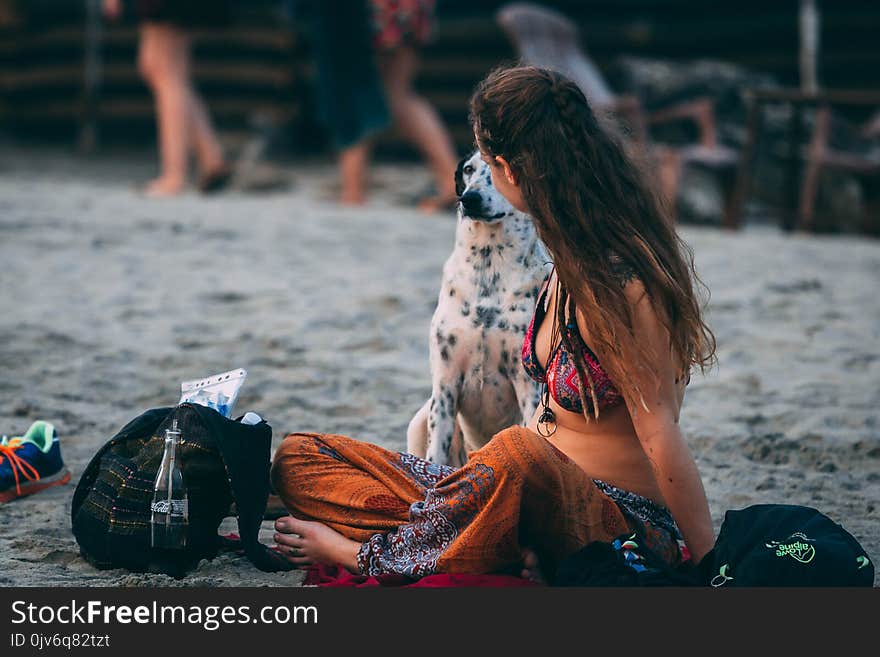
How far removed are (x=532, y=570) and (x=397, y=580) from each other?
1.08 feet

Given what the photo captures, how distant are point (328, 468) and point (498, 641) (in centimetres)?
81

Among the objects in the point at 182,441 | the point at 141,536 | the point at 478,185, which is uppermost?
the point at 478,185

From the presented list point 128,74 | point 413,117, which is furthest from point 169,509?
point 128,74

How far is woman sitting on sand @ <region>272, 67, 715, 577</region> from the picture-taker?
109 inches

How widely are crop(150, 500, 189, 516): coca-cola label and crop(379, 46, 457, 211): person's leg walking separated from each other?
17.6ft

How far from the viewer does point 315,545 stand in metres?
3.09

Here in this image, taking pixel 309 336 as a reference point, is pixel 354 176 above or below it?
above

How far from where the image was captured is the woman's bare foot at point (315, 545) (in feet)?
10.0

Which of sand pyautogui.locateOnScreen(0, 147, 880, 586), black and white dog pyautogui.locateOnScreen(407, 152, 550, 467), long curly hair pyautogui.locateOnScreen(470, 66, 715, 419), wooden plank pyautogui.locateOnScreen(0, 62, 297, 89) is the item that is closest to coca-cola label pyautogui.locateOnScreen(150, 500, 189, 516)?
sand pyautogui.locateOnScreen(0, 147, 880, 586)

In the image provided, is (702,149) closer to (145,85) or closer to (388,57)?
(388,57)

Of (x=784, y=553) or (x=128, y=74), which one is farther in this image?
(x=128, y=74)

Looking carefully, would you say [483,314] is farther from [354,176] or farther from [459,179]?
[354,176]

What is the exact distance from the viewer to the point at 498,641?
2553 mm

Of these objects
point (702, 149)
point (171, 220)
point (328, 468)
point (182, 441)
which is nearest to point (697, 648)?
point (328, 468)
